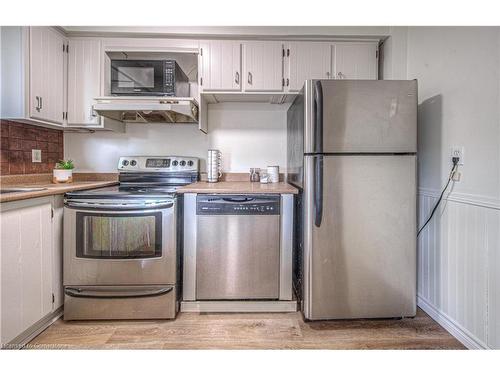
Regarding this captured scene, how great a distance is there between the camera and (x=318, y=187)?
175cm

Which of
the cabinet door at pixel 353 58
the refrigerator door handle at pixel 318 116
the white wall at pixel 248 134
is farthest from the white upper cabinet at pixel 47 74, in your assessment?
the cabinet door at pixel 353 58

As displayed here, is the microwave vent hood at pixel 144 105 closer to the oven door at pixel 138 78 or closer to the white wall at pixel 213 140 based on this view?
the oven door at pixel 138 78

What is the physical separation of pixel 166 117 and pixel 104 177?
0.86 m

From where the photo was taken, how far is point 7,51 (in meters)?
1.87

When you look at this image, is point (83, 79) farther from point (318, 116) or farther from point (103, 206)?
point (318, 116)

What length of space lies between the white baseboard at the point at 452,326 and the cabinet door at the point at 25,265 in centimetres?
250

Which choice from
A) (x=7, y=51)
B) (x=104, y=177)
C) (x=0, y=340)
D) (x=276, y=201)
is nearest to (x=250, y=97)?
(x=276, y=201)

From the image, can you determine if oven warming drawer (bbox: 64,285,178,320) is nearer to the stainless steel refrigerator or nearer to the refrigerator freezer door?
the stainless steel refrigerator

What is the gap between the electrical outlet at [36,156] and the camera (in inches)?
88.1

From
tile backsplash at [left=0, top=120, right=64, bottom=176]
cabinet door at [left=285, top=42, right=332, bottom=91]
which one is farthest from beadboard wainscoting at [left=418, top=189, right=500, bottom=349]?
tile backsplash at [left=0, top=120, right=64, bottom=176]
